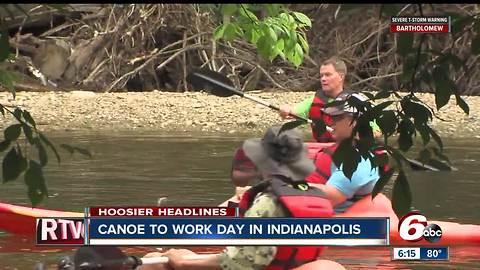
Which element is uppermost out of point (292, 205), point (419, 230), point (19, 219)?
point (19, 219)

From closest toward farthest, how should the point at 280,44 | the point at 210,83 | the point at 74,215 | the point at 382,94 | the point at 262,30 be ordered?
the point at 382,94 < the point at 262,30 < the point at 280,44 < the point at 74,215 < the point at 210,83

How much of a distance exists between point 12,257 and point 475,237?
3.14 meters

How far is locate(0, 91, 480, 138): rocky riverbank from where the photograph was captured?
16.3 m

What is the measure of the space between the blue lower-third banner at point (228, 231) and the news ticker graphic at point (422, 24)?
3.63 feet

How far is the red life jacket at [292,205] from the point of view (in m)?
4.29

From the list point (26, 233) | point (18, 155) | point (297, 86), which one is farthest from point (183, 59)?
point (18, 155)

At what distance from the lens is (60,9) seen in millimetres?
3398

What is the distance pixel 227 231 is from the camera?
454 centimetres

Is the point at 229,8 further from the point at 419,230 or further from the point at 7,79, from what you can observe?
the point at 419,230

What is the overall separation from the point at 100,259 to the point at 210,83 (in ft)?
16.6

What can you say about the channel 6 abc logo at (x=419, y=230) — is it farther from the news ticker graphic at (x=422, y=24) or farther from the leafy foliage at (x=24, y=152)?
the leafy foliage at (x=24, y=152)

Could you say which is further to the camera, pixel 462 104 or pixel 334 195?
pixel 334 195

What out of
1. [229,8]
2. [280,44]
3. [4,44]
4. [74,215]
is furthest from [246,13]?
[74,215]

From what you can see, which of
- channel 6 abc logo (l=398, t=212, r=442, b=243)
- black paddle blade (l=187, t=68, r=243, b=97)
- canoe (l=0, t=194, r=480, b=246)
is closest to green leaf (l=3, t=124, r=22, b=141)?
channel 6 abc logo (l=398, t=212, r=442, b=243)
